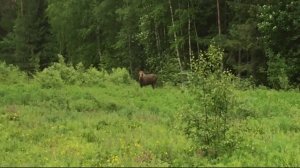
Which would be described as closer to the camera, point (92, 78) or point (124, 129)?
point (124, 129)

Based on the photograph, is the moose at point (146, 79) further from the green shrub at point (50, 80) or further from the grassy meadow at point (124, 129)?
the green shrub at point (50, 80)

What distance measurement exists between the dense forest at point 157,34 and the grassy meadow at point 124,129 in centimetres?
277

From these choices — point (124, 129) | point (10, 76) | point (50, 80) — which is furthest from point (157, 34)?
point (124, 129)

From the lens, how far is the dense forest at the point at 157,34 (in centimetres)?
3288

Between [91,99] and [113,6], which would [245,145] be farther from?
[113,6]

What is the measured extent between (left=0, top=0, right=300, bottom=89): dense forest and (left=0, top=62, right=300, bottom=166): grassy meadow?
2769mm

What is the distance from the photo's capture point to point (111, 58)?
5812 cm

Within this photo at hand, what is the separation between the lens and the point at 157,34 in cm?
5206

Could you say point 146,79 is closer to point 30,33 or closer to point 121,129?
point 121,129

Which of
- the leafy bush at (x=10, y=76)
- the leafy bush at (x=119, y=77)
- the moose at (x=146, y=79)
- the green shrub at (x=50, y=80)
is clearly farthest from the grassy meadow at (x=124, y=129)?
the leafy bush at (x=119, y=77)

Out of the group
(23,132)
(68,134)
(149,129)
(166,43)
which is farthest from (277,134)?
(166,43)

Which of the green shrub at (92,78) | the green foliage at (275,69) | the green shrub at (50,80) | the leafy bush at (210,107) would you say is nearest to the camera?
the leafy bush at (210,107)

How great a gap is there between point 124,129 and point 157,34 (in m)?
34.5

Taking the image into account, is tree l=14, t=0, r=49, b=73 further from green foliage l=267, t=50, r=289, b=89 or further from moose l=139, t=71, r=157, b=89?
green foliage l=267, t=50, r=289, b=89
